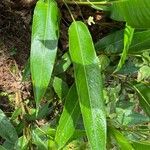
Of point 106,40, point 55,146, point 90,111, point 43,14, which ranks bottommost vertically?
point 55,146

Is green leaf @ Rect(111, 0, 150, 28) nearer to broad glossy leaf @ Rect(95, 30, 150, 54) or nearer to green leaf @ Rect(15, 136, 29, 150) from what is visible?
broad glossy leaf @ Rect(95, 30, 150, 54)

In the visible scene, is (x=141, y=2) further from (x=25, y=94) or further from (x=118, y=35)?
(x=25, y=94)

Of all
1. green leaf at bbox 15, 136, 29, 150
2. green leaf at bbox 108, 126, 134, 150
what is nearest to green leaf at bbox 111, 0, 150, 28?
green leaf at bbox 108, 126, 134, 150

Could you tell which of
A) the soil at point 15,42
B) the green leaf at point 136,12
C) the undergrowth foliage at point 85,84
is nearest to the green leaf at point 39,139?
the undergrowth foliage at point 85,84

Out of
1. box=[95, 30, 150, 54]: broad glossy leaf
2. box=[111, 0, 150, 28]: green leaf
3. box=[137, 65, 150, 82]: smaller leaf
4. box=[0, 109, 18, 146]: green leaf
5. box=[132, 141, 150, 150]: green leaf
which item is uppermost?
box=[111, 0, 150, 28]: green leaf

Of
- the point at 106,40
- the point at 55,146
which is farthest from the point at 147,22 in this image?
the point at 106,40

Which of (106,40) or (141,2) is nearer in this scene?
(141,2)

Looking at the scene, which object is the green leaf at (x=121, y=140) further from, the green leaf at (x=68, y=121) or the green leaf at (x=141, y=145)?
the green leaf at (x=68, y=121)

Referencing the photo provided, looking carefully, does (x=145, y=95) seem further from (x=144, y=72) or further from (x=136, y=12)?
(x=136, y=12)
